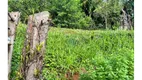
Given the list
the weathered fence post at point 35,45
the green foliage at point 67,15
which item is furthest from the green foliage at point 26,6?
the weathered fence post at point 35,45

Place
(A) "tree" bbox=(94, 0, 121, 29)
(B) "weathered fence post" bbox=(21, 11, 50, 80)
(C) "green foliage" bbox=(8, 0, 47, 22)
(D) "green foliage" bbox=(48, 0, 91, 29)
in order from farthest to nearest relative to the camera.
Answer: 1. (A) "tree" bbox=(94, 0, 121, 29)
2. (D) "green foliage" bbox=(48, 0, 91, 29)
3. (C) "green foliage" bbox=(8, 0, 47, 22)
4. (B) "weathered fence post" bbox=(21, 11, 50, 80)

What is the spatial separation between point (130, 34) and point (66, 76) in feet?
4.50

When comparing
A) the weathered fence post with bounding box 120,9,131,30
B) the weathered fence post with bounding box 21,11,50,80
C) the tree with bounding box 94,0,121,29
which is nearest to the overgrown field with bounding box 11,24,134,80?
the weathered fence post with bounding box 21,11,50,80

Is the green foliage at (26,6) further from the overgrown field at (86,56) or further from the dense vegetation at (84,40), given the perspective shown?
the overgrown field at (86,56)

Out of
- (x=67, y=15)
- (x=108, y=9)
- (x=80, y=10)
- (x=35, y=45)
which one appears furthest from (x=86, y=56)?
(x=108, y=9)

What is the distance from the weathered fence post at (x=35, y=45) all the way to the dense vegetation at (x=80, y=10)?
2054mm

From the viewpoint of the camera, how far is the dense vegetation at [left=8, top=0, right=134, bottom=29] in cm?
435

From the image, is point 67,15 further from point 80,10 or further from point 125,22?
point 125,22

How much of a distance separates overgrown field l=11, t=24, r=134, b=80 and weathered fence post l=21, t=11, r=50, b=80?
0.17 meters

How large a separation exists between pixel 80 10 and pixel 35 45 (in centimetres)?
293

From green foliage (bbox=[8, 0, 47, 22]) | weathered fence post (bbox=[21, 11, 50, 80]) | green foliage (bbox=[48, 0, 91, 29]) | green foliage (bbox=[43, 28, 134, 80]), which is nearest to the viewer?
weathered fence post (bbox=[21, 11, 50, 80])

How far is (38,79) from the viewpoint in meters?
2.11

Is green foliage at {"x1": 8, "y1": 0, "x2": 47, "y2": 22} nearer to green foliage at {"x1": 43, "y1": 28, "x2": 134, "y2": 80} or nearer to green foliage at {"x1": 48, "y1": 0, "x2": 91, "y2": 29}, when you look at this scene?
green foliage at {"x1": 48, "y1": 0, "x2": 91, "y2": 29}
